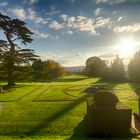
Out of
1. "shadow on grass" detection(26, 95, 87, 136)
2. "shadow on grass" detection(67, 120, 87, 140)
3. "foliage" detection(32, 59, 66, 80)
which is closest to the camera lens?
"shadow on grass" detection(67, 120, 87, 140)

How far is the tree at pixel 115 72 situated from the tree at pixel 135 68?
6.61 feet

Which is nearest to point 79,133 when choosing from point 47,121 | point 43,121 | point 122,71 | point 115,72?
point 47,121

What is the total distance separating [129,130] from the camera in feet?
47.9

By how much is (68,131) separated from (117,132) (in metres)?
2.80

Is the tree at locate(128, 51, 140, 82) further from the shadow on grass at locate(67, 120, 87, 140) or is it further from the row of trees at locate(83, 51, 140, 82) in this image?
the shadow on grass at locate(67, 120, 87, 140)

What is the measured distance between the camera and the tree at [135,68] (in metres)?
53.5

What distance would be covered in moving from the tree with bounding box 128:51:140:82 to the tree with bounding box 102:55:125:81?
6.61 ft

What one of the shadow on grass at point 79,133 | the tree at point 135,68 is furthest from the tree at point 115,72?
the shadow on grass at point 79,133

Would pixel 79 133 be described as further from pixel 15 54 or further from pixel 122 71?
pixel 122 71

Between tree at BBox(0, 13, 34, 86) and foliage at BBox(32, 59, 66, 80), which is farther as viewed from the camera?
foliage at BBox(32, 59, 66, 80)

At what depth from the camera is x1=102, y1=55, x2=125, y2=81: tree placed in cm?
5689

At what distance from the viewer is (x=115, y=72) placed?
57531 mm

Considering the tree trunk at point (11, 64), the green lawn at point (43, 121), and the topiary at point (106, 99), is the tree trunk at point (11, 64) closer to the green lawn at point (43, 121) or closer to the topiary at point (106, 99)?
the green lawn at point (43, 121)

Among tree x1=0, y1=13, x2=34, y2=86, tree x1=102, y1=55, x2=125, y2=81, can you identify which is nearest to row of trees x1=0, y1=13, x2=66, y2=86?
tree x1=0, y1=13, x2=34, y2=86
